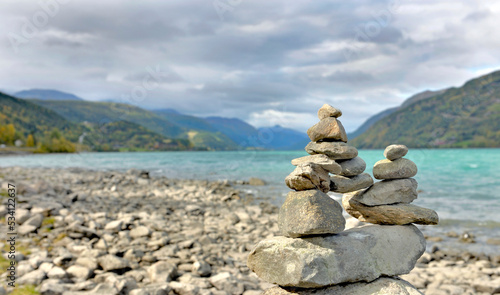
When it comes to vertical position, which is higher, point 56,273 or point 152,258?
point 56,273

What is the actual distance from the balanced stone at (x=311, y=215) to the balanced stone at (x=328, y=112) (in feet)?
5.55

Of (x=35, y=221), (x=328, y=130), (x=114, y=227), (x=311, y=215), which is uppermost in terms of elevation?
(x=328, y=130)

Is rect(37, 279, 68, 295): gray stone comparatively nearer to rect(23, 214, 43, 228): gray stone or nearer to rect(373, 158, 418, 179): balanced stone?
rect(23, 214, 43, 228): gray stone

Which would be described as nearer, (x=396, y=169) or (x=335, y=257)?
(x=335, y=257)

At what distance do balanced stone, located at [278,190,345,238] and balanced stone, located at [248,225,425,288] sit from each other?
215 mm

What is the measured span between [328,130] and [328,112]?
391mm

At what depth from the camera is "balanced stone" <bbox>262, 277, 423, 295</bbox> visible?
16.1 ft

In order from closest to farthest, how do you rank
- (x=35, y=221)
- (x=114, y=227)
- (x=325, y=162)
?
(x=325, y=162)
(x=35, y=221)
(x=114, y=227)

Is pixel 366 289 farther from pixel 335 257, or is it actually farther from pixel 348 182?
pixel 348 182

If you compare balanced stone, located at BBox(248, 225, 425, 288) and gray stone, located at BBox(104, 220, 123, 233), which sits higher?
balanced stone, located at BBox(248, 225, 425, 288)

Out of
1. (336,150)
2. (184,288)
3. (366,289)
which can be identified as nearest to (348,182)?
(336,150)

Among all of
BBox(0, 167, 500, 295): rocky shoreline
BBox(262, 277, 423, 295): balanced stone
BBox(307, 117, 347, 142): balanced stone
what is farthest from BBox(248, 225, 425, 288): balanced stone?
BBox(0, 167, 500, 295): rocky shoreline

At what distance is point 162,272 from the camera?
770 centimetres

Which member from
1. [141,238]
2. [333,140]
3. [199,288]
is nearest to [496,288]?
[333,140]
